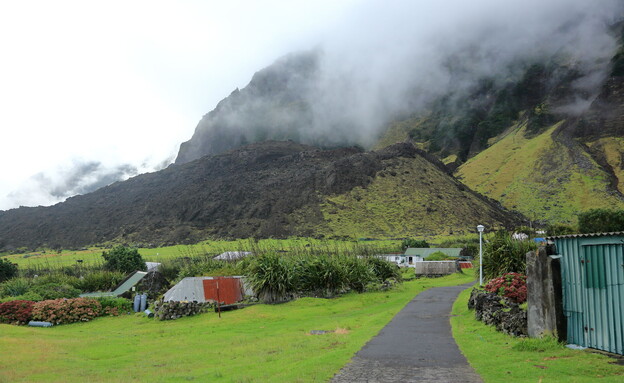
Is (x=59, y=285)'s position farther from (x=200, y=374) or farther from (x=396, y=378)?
(x=396, y=378)

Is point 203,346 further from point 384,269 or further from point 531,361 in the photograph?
point 384,269

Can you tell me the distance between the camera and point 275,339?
1792 centimetres

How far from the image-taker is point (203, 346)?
17797 millimetres

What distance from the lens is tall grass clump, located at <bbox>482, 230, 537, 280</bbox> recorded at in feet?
77.7

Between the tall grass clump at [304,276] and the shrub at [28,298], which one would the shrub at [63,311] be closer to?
the shrub at [28,298]

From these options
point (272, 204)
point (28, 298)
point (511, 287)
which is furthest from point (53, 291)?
point (272, 204)

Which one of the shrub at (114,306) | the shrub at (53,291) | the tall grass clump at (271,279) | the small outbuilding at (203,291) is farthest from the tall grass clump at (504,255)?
the shrub at (53,291)

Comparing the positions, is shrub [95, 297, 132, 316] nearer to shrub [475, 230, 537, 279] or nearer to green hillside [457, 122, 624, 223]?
shrub [475, 230, 537, 279]

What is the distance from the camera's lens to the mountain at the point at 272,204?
4247 inches

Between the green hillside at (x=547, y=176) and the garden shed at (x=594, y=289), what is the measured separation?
109 meters

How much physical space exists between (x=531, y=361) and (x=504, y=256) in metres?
14.6

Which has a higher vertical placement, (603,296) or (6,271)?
(603,296)

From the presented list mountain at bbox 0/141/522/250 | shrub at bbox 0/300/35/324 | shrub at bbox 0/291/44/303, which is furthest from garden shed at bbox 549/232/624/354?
mountain at bbox 0/141/522/250

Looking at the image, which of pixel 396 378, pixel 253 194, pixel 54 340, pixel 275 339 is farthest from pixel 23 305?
pixel 253 194
